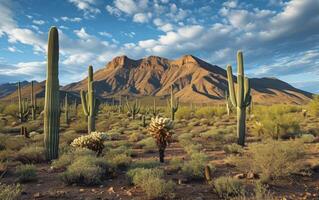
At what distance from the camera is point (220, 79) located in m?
176

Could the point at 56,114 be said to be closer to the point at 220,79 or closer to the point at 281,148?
the point at 281,148

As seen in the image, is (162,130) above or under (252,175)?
above

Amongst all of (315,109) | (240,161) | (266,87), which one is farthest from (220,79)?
(240,161)

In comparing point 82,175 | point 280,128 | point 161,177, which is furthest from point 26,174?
point 280,128

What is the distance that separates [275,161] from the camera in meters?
9.62

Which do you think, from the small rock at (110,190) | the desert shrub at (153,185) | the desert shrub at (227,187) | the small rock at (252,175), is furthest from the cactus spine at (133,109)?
the desert shrub at (227,187)

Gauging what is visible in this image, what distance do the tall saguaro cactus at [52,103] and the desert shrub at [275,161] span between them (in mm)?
7581

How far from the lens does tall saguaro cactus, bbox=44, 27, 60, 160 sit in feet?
43.9

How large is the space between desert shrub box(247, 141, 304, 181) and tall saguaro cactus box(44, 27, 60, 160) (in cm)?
758

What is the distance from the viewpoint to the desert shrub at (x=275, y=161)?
9570mm

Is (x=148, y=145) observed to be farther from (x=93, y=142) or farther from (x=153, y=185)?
(x=153, y=185)

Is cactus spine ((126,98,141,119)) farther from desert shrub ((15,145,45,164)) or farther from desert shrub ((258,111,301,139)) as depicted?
desert shrub ((15,145,45,164))

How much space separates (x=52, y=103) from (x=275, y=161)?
28.1 ft

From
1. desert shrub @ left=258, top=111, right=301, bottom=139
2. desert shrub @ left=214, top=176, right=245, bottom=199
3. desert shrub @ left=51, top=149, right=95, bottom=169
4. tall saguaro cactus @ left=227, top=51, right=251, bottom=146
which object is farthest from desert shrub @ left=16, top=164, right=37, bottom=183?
desert shrub @ left=258, top=111, right=301, bottom=139
